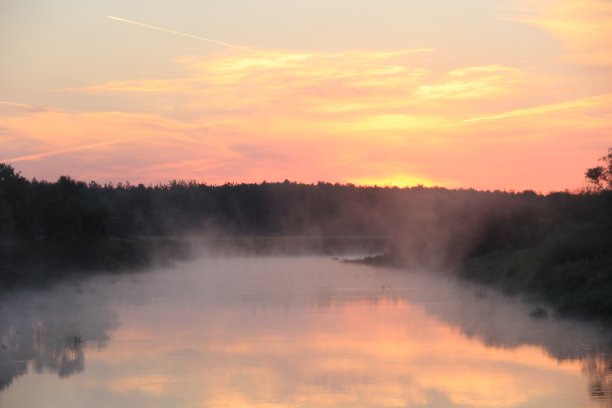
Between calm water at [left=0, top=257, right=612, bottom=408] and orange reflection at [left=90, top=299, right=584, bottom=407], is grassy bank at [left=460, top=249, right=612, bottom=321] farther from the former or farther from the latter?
orange reflection at [left=90, top=299, right=584, bottom=407]

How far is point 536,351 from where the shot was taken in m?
22.7

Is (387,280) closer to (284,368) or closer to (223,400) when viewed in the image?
(284,368)

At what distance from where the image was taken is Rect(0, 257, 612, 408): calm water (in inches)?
675

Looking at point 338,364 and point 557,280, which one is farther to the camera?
point 557,280

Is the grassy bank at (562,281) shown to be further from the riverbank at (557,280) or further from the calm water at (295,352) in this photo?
the calm water at (295,352)

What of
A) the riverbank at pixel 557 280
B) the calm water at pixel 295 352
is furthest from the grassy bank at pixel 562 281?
the calm water at pixel 295 352

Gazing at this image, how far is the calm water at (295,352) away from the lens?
17.2 metres

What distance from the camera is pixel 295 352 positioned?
22.4 meters

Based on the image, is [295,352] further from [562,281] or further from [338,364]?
[562,281]

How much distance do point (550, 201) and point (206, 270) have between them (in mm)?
22094

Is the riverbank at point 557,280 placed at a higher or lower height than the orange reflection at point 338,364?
higher

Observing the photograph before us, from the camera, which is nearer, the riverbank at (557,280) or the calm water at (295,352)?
the calm water at (295,352)

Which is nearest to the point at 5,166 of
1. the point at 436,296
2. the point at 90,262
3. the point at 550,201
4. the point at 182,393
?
the point at 90,262

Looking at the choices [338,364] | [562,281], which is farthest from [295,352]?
[562,281]
